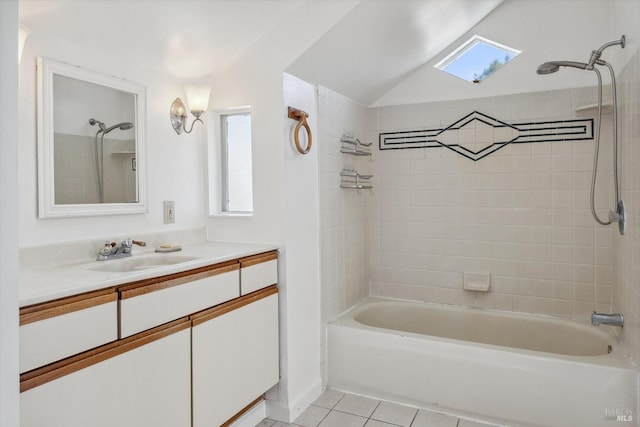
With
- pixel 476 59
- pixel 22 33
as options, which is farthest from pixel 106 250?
pixel 476 59

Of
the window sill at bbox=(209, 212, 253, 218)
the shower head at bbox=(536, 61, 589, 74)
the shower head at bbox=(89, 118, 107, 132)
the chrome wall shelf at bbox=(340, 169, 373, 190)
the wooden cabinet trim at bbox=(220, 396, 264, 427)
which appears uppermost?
the shower head at bbox=(536, 61, 589, 74)

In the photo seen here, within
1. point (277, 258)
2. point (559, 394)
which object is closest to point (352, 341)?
point (277, 258)

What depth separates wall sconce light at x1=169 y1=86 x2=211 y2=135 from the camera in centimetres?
244

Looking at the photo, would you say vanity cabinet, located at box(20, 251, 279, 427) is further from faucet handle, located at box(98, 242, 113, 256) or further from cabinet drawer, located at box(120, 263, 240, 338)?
faucet handle, located at box(98, 242, 113, 256)

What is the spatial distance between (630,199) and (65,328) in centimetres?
246

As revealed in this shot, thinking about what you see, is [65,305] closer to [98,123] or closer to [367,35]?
[98,123]

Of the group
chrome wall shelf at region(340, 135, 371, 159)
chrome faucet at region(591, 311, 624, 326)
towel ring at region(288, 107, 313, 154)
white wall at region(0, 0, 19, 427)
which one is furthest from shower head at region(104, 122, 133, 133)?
chrome faucet at region(591, 311, 624, 326)

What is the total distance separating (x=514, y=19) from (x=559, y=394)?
2.36 metres

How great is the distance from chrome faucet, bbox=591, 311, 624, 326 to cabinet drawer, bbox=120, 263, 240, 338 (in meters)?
1.81

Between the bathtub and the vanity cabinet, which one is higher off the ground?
the vanity cabinet

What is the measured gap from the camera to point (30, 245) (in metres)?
1.78

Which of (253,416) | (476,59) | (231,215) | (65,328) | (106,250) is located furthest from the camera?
(476,59)

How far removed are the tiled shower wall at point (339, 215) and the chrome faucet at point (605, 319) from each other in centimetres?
149

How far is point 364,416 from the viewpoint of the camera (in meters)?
2.52
